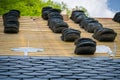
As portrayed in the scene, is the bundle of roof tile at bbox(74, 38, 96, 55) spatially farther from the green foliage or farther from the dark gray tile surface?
the green foliage

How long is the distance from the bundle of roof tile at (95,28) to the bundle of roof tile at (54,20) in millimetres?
1855

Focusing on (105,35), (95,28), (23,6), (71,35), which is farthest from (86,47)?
(23,6)

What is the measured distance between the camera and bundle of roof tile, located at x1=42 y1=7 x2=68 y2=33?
113ft

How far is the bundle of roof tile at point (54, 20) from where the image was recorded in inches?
1357

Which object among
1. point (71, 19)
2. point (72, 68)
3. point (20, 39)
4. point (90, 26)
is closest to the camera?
point (72, 68)

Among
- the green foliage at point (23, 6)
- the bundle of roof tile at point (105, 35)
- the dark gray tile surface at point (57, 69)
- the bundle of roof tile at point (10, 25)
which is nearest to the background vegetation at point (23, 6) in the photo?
the green foliage at point (23, 6)

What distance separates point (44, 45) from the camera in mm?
29797

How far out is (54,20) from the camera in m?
35.9

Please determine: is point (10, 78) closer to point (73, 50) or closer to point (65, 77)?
point (65, 77)

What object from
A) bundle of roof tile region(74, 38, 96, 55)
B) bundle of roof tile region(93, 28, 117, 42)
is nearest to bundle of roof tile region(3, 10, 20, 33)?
bundle of roof tile region(93, 28, 117, 42)

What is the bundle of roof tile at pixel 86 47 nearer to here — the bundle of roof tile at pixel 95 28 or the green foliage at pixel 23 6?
the bundle of roof tile at pixel 95 28

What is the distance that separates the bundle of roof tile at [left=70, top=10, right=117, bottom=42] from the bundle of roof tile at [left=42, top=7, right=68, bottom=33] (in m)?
1.85

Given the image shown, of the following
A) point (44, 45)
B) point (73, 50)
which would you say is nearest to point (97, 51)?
point (73, 50)

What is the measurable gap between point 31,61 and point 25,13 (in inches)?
2216
